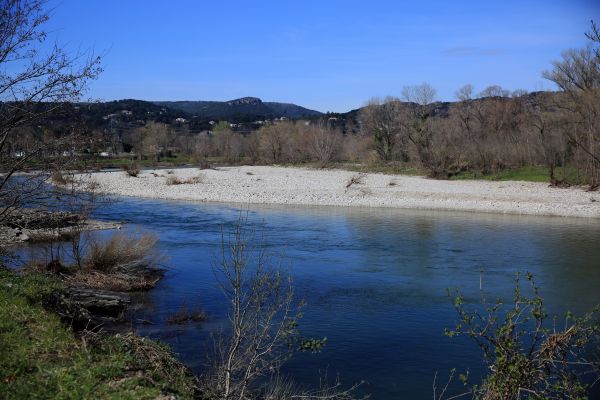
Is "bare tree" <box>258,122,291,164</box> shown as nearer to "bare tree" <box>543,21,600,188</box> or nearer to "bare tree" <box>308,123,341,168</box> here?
"bare tree" <box>308,123,341,168</box>

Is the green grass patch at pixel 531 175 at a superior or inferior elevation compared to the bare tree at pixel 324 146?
inferior

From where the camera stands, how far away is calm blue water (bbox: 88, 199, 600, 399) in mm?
10336

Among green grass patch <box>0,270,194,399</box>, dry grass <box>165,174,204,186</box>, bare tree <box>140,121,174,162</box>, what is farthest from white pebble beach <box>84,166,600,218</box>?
bare tree <box>140,121,174,162</box>

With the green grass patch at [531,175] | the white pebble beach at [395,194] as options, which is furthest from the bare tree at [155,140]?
the green grass patch at [531,175]

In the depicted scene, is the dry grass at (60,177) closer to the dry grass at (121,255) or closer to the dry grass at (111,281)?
the dry grass at (111,281)

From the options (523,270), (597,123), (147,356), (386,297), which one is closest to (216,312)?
(386,297)

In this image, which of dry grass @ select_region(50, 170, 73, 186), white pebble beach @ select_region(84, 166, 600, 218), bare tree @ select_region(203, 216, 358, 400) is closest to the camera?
bare tree @ select_region(203, 216, 358, 400)

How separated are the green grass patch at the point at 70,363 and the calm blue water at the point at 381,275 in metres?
2.60

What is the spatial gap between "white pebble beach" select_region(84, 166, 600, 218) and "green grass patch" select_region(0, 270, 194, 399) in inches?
902

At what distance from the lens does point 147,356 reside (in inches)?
273

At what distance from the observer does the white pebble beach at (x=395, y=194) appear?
106 ft

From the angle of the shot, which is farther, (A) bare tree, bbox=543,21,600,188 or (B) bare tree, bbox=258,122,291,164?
(B) bare tree, bbox=258,122,291,164

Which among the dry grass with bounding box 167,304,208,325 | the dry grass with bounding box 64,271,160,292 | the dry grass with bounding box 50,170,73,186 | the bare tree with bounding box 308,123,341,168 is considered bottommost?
the dry grass with bounding box 167,304,208,325

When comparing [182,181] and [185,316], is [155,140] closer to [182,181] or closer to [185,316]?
[182,181]
